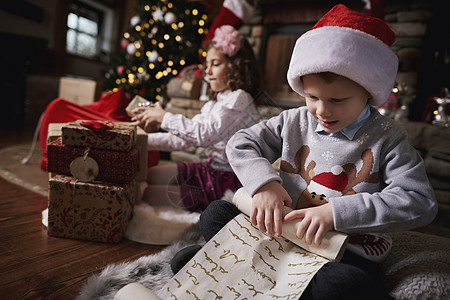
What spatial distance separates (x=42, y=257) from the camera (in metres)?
0.88

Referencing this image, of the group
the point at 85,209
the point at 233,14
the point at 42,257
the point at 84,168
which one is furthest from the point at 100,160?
the point at 233,14

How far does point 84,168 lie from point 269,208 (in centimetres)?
63

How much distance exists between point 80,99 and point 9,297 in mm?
2716

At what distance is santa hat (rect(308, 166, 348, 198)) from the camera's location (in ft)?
2.31

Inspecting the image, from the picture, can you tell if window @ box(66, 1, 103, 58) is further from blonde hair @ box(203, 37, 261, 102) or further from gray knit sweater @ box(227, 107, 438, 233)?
gray knit sweater @ box(227, 107, 438, 233)

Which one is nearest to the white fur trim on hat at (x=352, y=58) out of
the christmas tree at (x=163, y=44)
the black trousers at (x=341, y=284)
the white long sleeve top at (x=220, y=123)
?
the black trousers at (x=341, y=284)

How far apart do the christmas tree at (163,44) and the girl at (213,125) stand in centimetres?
156

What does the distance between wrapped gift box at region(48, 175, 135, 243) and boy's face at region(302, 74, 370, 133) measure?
642 mm

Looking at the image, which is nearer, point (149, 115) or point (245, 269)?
point (245, 269)

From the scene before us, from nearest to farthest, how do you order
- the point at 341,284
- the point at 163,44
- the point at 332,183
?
the point at 341,284, the point at 332,183, the point at 163,44

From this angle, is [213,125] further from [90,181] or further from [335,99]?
[335,99]

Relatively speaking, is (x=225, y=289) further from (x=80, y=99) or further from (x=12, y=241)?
(x=80, y=99)

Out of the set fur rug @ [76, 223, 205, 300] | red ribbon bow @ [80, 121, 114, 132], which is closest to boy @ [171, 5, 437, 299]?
fur rug @ [76, 223, 205, 300]

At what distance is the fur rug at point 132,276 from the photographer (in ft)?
2.40
